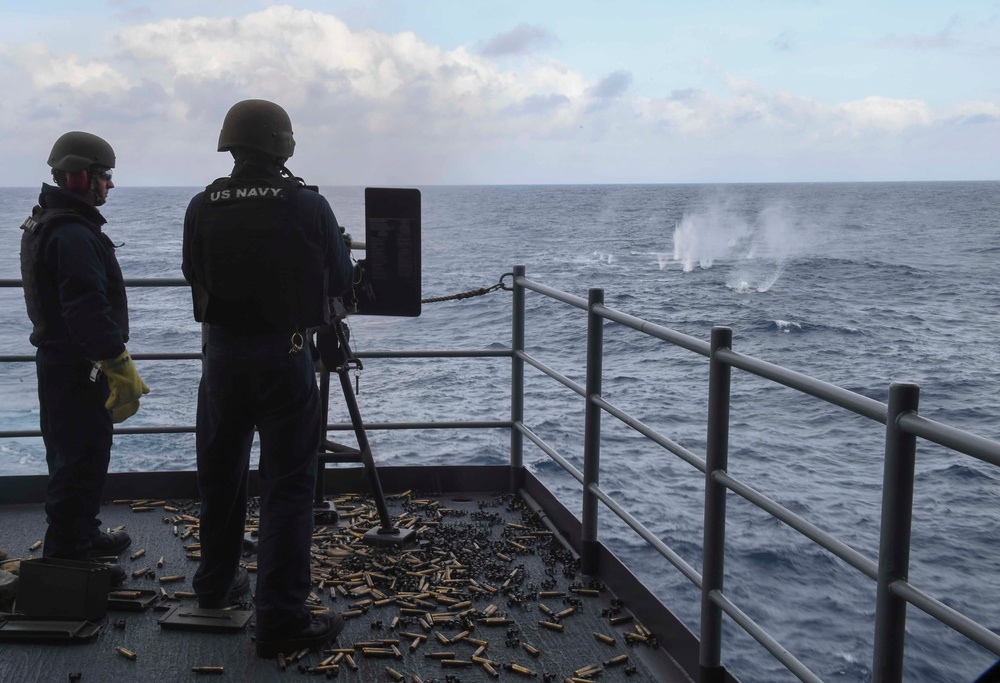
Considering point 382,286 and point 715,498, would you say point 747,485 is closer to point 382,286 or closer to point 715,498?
point 715,498

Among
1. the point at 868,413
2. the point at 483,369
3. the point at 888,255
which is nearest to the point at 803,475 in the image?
the point at 483,369

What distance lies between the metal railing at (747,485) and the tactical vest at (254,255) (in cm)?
135

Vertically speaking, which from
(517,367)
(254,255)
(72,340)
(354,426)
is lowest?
(354,426)

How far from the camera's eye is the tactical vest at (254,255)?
384 cm

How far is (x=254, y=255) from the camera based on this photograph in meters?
3.85

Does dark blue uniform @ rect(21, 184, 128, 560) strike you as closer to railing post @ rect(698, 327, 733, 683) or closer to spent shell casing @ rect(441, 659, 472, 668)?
spent shell casing @ rect(441, 659, 472, 668)

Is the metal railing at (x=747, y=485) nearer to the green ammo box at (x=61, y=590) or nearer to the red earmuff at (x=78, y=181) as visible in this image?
the red earmuff at (x=78, y=181)

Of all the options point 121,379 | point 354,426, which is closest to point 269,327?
point 121,379

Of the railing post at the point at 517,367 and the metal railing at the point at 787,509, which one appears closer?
the metal railing at the point at 787,509

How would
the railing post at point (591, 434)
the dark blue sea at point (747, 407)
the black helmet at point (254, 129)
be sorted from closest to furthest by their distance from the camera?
the black helmet at point (254, 129), the railing post at point (591, 434), the dark blue sea at point (747, 407)

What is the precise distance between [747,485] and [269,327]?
1.87 meters

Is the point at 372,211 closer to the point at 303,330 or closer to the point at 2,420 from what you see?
the point at 303,330

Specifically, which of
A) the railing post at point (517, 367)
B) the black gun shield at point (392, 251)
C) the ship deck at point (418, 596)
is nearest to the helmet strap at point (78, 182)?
the black gun shield at point (392, 251)

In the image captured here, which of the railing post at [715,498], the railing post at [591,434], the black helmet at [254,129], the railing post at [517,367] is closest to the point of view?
the railing post at [715,498]
